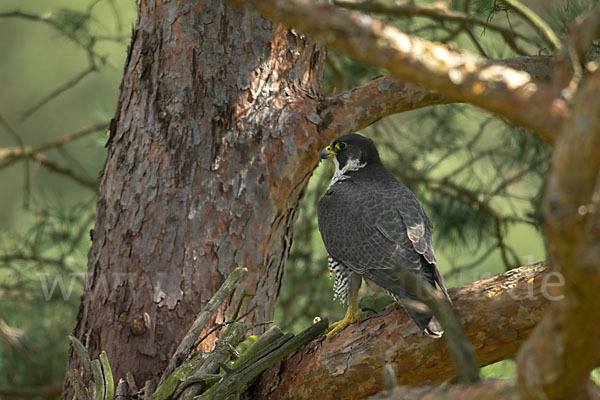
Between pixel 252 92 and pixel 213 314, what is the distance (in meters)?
0.93

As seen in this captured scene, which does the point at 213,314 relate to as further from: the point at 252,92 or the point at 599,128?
the point at 599,128

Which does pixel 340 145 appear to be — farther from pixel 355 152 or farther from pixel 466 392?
pixel 466 392

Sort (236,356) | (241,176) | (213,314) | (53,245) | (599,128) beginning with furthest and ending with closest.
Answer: (53,245) → (241,176) → (213,314) → (236,356) → (599,128)

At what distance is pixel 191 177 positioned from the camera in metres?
2.69

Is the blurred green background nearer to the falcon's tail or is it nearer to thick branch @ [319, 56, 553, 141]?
thick branch @ [319, 56, 553, 141]

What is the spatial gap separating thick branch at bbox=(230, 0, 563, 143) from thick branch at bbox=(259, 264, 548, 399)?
104cm

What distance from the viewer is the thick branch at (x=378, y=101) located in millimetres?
2791

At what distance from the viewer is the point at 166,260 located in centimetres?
262

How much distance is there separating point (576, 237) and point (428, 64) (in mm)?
407

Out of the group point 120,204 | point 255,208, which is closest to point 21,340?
point 120,204

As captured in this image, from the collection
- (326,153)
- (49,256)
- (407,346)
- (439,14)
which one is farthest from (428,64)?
(49,256)

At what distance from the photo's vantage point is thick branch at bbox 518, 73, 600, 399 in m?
0.97

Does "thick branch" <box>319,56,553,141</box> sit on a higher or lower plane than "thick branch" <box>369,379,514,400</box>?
higher

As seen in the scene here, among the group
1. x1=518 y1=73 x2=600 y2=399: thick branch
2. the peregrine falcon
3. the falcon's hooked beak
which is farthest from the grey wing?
→ x1=518 y1=73 x2=600 y2=399: thick branch
